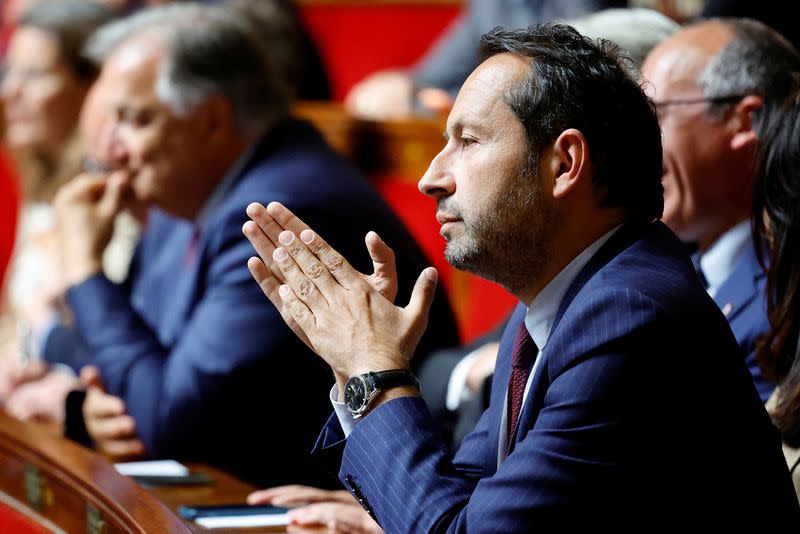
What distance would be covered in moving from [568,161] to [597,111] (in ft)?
0.20

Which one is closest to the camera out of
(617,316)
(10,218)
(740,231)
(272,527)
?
(617,316)

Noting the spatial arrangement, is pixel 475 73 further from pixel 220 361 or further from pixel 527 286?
pixel 220 361

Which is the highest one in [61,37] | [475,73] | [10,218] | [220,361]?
[475,73]

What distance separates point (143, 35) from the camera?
292cm

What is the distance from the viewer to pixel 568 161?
1.38m

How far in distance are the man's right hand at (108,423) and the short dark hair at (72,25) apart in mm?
1535

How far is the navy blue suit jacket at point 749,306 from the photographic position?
1884mm

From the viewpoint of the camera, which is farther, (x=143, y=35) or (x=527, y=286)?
(x=143, y=35)

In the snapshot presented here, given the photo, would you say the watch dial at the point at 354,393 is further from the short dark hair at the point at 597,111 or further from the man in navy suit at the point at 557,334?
the short dark hair at the point at 597,111

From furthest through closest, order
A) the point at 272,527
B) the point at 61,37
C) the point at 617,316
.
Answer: the point at 61,37 < the point at 272,527 < the point at 617,316

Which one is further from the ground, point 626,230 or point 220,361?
point 626,230

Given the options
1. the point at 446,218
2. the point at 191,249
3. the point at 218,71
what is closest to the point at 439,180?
the point at 446,218

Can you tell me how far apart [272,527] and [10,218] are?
3.42m

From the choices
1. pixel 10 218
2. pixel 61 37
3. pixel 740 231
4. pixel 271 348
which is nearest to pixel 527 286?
pixel 740 231
